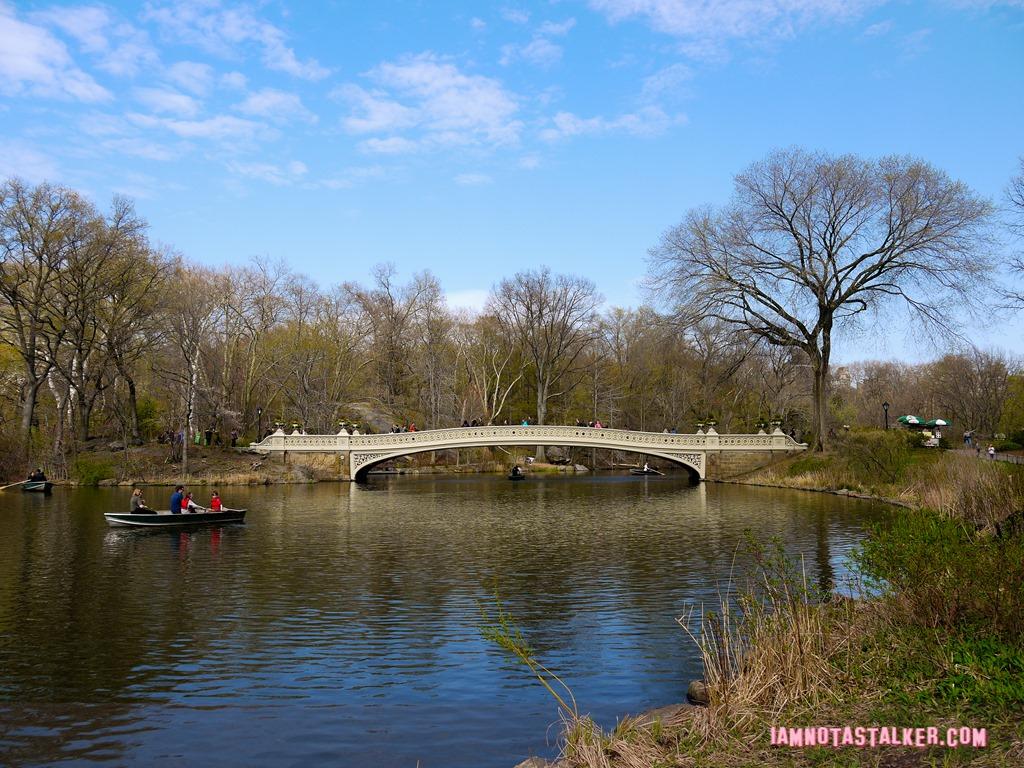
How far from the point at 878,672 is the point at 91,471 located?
142ft

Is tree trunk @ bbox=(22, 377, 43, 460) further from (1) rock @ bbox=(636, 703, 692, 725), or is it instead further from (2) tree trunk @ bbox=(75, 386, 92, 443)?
(1) rock @ bbox=(636, 703, 692, 725)

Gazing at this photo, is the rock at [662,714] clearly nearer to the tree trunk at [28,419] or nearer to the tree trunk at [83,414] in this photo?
the tree trunk at [28,419]

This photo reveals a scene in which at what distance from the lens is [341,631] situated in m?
12.1

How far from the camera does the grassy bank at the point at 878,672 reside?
6172 mm

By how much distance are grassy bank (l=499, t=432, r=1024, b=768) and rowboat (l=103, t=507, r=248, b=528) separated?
767 inches

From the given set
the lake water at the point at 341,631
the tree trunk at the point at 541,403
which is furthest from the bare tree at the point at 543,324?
the lake water at the point at 341,631

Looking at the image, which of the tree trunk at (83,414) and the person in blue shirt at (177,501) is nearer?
the person in blue shirt at (177,501)

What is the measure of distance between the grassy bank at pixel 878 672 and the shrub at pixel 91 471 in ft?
135

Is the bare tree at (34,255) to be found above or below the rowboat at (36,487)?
above

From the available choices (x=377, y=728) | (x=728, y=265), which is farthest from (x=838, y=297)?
(x=377, y=728)

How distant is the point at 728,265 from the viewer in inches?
1578

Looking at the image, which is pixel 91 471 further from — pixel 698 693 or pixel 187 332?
pixel 698 693

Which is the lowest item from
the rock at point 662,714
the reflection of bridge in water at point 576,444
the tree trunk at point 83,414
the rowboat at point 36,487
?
the rock at point 662,714

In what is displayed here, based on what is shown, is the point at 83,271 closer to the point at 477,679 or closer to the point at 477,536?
the point at 477,536
